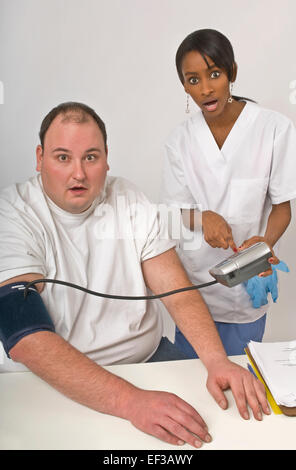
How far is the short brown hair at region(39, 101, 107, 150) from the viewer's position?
1189mm

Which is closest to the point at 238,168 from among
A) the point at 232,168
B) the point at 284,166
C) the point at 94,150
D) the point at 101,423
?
the point at 232,168

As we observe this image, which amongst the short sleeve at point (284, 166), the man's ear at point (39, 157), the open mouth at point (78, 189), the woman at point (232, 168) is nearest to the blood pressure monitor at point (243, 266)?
the woman at point (232, 168)

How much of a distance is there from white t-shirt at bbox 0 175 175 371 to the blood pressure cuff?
0.07 meters

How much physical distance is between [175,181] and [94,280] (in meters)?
0.35

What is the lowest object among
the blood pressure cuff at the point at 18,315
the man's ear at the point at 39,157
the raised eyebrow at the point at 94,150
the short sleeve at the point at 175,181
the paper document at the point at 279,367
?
the paper document at the point at 279,367

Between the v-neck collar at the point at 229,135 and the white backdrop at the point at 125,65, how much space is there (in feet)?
0.15

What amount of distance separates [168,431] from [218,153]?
74 cm

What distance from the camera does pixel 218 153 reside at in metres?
1.32

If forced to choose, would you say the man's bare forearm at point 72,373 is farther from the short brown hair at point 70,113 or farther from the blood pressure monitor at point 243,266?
the short brown hair at point 70,113

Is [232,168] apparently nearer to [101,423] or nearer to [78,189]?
[78,189]

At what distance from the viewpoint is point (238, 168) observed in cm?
132

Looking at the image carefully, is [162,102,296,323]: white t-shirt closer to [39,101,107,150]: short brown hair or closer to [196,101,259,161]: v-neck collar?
[196,101,259,161]: v-neck collar

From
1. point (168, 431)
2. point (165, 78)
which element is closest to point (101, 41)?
point (165, 78)

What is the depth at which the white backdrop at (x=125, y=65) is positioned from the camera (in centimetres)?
118
